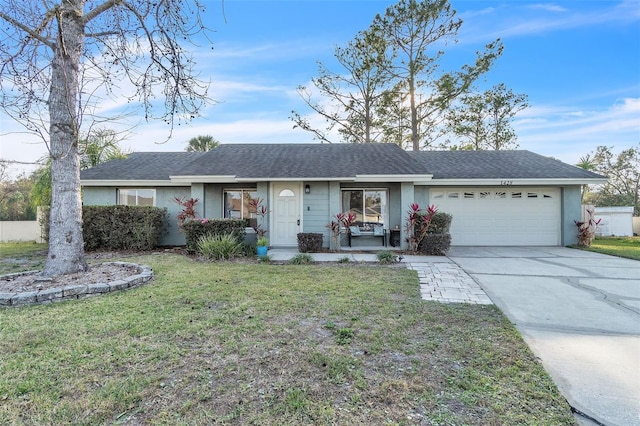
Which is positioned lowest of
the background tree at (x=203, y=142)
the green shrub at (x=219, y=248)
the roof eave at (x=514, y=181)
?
the green shrub at (x=219, y=248)

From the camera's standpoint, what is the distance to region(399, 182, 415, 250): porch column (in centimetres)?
1062

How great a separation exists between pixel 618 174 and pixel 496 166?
19911 millimetres

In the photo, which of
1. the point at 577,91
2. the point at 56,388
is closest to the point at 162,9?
the point at 56,388

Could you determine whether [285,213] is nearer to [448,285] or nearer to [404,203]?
[404,203]

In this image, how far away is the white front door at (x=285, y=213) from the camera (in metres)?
11.1

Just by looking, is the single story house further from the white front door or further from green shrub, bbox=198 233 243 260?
green shrub, bbox=198 233 243 260

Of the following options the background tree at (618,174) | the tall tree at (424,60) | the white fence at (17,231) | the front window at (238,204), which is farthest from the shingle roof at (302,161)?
the background tree at (618,174)

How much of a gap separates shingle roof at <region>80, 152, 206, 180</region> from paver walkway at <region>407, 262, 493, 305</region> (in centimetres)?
992

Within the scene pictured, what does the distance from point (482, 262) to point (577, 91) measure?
1140 cm

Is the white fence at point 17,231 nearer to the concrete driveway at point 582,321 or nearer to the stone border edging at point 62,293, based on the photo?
the stone border edging at point 62,293

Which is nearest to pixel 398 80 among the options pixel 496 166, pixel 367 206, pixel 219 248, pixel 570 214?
pixel 496 166

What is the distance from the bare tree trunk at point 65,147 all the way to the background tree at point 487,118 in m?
20.6

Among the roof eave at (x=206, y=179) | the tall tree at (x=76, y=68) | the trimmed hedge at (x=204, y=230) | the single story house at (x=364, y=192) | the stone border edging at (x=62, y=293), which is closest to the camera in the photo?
the stone border edging at (x=62, y=293)

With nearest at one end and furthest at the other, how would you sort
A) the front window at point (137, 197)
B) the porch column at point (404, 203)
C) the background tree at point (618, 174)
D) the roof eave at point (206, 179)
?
1. the porch column at point (404, 203)
2. the roof eave at point (206, 179)
3. the front window at point (137, 197)
4. the background tree at point (618, 174)
